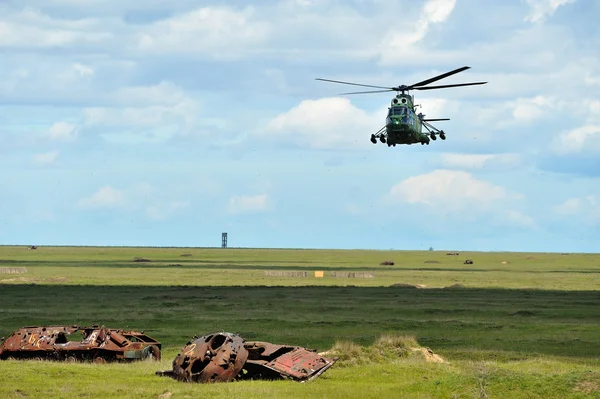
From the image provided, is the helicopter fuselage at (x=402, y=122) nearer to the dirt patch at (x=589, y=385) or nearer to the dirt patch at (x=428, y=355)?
the dirt patch at (x=428, y=355)

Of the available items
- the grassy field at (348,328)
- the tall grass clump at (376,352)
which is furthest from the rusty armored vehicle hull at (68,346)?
the tall grass clump at (376,352)

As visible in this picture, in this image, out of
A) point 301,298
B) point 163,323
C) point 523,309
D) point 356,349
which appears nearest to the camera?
point 356,349

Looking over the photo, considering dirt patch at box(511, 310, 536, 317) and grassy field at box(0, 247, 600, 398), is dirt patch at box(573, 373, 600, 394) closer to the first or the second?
grassy field at box(0, 247, 600, 398)

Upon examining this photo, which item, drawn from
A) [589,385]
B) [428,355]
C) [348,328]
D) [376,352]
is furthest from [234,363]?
[348,328]

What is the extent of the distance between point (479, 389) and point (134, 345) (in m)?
13.2

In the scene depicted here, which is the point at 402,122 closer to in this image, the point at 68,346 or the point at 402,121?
the point at 402,121

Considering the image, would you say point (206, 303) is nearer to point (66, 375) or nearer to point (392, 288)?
point (392, 288)

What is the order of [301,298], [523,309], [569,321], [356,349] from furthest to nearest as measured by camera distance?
[301,298] < [523,309] < [569,321] < [356,349]

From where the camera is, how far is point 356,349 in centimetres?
3494

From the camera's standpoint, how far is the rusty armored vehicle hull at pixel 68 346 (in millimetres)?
34781

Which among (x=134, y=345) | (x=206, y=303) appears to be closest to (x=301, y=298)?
(x=206, y=303)

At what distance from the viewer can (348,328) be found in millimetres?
53875

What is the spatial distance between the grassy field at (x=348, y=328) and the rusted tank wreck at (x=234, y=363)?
1.89 ft

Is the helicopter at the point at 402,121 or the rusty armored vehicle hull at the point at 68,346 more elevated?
the helicopter at the point at 402,121
